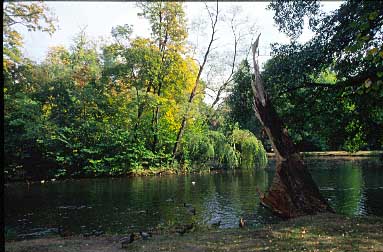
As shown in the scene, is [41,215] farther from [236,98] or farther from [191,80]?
[191,80]

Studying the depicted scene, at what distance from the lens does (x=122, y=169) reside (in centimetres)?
4034

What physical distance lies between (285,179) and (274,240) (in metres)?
4.60

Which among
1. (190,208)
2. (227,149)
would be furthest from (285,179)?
(227,149)

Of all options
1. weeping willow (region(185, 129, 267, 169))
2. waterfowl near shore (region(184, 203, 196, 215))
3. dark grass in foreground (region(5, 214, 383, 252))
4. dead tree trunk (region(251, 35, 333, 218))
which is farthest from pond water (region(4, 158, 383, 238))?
weeping willow (region(185, 129, 267, 169))

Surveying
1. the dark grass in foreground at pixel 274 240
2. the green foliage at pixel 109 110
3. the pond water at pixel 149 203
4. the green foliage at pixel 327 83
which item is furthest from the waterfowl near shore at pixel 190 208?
the green foliage at pixel 109 110

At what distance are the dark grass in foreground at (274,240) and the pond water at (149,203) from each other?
3.45 m

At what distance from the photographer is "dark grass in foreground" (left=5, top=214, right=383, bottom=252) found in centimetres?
956

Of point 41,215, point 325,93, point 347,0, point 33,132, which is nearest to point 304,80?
point 325,93

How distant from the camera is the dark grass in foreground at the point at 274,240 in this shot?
31.4ft

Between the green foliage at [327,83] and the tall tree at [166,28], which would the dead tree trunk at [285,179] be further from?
the tall tree at [166,28]

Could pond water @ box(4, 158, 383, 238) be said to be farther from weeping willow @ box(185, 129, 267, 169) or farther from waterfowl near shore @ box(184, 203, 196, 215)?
weeping willow @ box(185, 129, 267, 169)

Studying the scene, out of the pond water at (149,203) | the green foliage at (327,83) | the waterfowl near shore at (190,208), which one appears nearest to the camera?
the green foliage at (327,83)

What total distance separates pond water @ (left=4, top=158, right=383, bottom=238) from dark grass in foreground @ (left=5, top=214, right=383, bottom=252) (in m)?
3.45

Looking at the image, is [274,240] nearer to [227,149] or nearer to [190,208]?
[190,208]
